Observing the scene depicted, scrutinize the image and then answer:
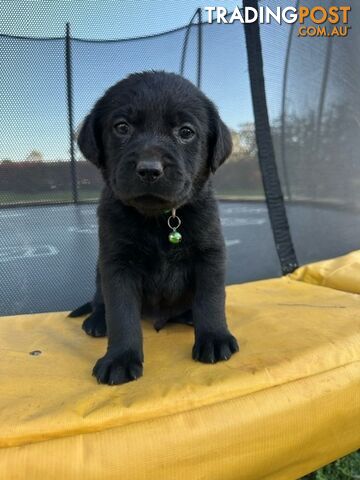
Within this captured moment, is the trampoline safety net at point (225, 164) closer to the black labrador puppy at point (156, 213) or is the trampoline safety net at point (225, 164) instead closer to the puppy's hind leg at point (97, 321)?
the puppy's hind leg at point (97, 321)

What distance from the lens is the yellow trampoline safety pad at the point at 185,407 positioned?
53.0 inches

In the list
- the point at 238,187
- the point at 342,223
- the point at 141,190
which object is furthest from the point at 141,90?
the point at 342,223

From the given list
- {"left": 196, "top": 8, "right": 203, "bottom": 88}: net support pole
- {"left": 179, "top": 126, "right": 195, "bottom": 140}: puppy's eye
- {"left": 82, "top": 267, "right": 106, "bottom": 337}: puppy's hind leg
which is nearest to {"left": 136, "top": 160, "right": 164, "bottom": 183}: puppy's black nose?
{"left": 179, "top": 126, "right": 195, "bottom": 140}: puppy's eye

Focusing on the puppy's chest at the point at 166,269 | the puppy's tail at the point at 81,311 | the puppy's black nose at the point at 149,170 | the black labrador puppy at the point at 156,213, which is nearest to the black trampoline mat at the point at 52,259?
the puppy's tail at the point at 81,311

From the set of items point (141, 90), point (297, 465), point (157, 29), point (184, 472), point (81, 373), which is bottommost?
point (297, 465)

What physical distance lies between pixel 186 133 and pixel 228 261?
1.71 meters

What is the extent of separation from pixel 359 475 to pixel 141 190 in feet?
5.02

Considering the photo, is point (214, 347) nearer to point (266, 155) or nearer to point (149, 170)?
point (149, 170)

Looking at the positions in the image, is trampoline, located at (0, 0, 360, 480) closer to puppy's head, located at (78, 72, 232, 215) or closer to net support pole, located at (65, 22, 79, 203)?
net support pole, located at (65, 22, 79, 203)

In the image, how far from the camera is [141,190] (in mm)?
1604

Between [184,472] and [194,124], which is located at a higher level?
[194,124]

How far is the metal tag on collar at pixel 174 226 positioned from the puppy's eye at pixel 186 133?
29 centimetres

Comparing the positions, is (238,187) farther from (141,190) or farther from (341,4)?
(141,190)

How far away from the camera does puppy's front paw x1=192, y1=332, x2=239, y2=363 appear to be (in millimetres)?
1776
